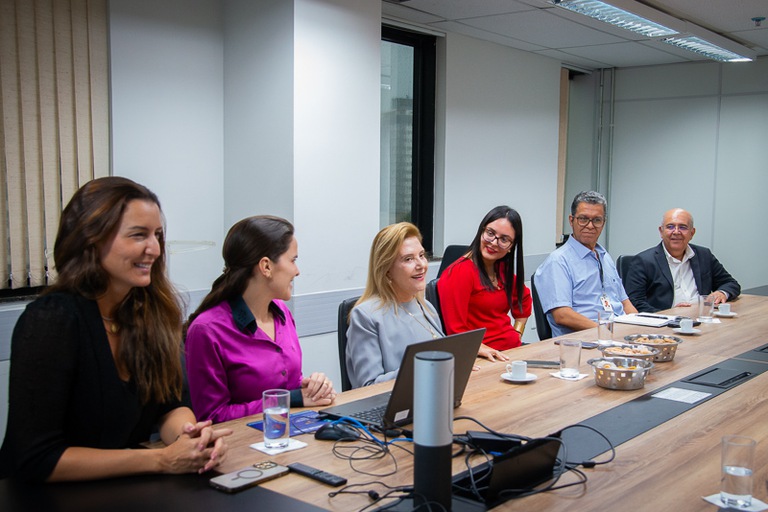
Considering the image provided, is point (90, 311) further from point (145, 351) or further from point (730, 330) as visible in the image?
point (730, 330)

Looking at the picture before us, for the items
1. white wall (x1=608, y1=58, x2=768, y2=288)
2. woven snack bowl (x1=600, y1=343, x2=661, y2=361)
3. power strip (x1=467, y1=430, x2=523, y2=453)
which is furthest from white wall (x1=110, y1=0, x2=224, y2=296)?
white wall (x1=608, y1=58, x2=768, y2=288)

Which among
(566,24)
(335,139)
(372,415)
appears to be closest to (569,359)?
(372,415)

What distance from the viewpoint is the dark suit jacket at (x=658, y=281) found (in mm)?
4727

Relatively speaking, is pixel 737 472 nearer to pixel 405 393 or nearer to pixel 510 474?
pixel 510 474

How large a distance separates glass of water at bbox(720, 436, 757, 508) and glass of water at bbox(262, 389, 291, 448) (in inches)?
41.1

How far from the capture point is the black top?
163 centimetres

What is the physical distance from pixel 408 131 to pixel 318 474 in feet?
13.4

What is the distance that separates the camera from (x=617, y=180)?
7.17 metres

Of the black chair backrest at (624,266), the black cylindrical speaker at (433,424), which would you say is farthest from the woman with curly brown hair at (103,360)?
the black chair backrest at (624,266)

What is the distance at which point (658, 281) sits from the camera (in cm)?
473

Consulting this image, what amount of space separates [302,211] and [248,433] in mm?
2061

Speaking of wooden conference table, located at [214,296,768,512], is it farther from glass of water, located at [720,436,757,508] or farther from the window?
the window

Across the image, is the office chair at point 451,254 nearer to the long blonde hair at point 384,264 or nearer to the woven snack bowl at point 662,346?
the woven snack bowl at point 662,346

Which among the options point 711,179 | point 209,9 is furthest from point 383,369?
point 711,179
